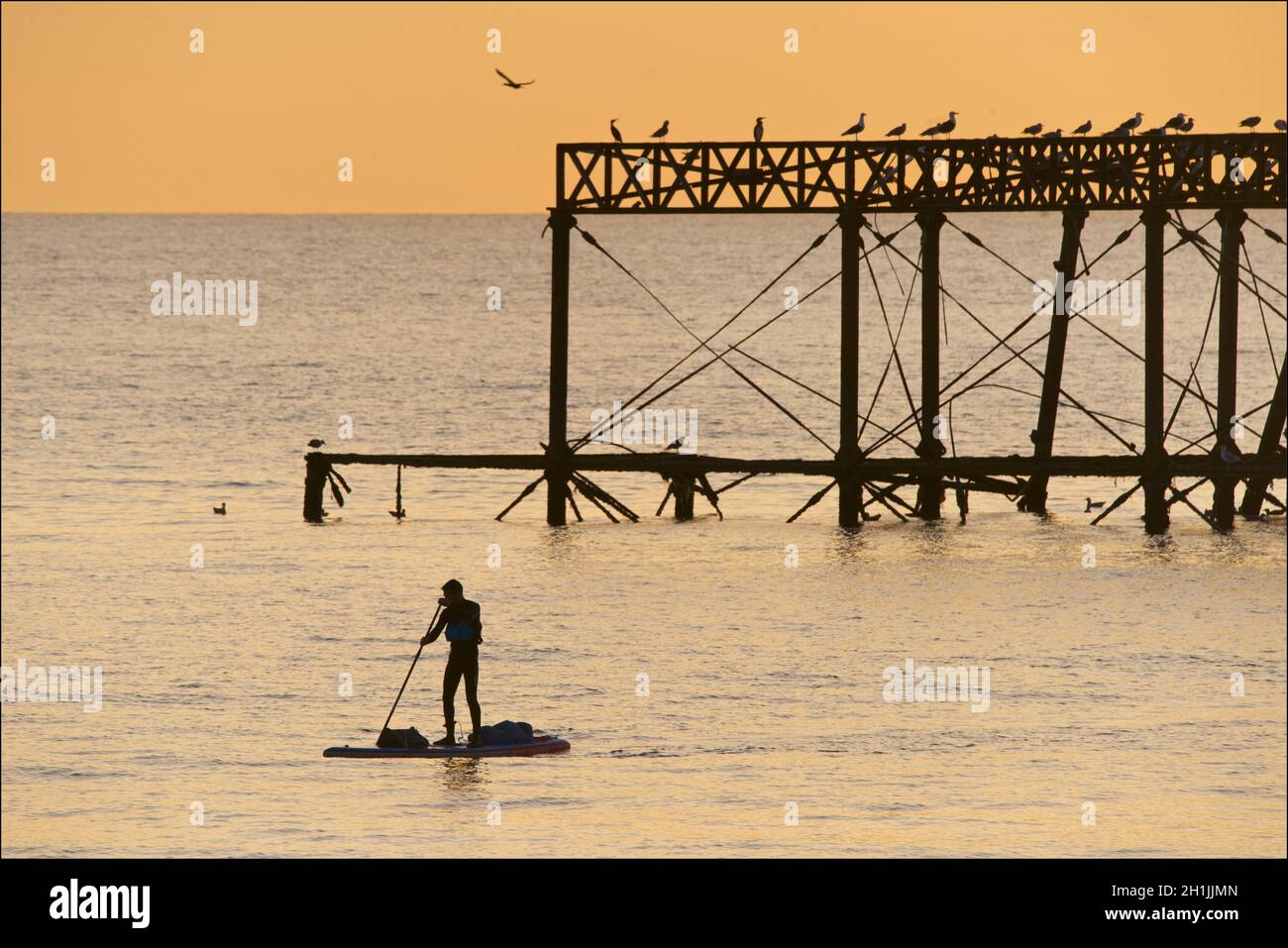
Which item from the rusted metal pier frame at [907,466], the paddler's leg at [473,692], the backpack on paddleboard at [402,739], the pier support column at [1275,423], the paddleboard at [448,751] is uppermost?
the pier support column at [1275,423]

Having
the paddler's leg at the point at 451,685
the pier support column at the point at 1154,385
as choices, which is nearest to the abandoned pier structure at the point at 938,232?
the pier support column at the point at 1154,385

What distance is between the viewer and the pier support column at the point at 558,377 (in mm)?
42344

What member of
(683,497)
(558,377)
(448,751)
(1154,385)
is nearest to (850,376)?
(1154,385)

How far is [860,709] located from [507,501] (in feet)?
92.9

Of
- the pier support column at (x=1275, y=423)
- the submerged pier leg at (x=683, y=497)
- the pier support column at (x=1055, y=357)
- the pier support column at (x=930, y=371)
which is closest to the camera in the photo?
the pier support column at (x=1275, y=423)

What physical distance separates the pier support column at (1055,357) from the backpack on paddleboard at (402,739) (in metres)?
Result: 22.8

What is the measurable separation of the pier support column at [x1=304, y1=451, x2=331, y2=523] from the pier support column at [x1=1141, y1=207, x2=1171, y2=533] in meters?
14.9

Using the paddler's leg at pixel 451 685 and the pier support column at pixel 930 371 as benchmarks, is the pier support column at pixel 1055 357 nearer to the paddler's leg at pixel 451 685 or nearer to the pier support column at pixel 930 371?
the pier support column at pixel 930 371

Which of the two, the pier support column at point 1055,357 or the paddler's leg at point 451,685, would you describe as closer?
the paddler's leg at point 451,685

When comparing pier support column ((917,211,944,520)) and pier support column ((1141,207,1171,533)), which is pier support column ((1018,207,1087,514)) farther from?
pier support column ((1141,207,1171,533))
